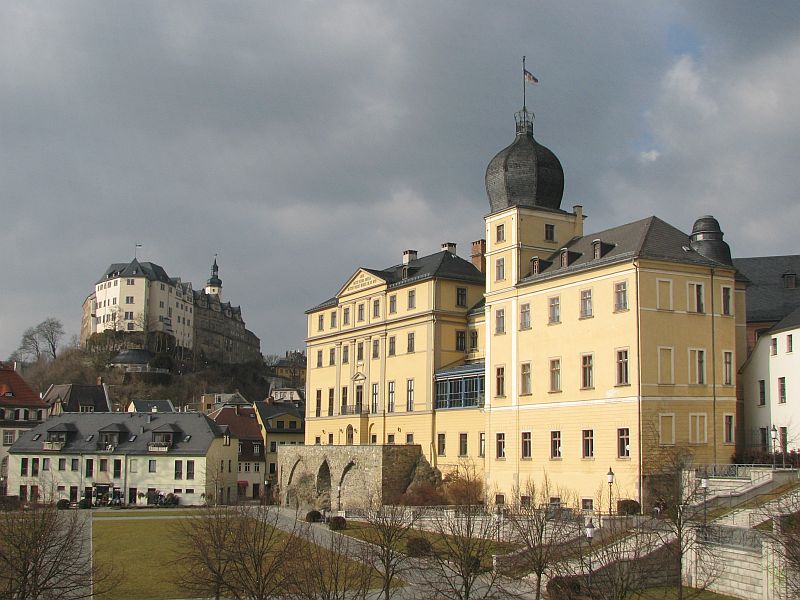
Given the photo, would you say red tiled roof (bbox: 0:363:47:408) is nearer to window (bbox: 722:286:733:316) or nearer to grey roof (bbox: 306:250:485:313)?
grey roof (bbox: 306:250:485:313)

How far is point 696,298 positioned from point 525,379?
1071 centimetres

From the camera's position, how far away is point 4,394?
96875 millimetres

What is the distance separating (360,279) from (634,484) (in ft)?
108

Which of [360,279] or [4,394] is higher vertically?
[360,279]

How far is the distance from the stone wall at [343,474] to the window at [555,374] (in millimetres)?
13645

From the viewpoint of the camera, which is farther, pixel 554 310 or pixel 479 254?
pixel 479 254

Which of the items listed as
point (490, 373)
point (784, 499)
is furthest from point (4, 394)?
point (784, 499)

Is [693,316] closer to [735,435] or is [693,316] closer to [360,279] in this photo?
[735,435]

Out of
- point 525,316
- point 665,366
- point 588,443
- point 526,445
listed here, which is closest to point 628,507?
point 588,443

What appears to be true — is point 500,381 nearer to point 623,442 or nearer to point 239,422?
point 623,442

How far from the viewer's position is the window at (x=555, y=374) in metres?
51.3

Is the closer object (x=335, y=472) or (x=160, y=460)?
(x=335, y=472)

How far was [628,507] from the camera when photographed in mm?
43094

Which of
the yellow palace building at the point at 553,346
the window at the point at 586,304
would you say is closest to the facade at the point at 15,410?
the yellow palace building at the point at 553,346
